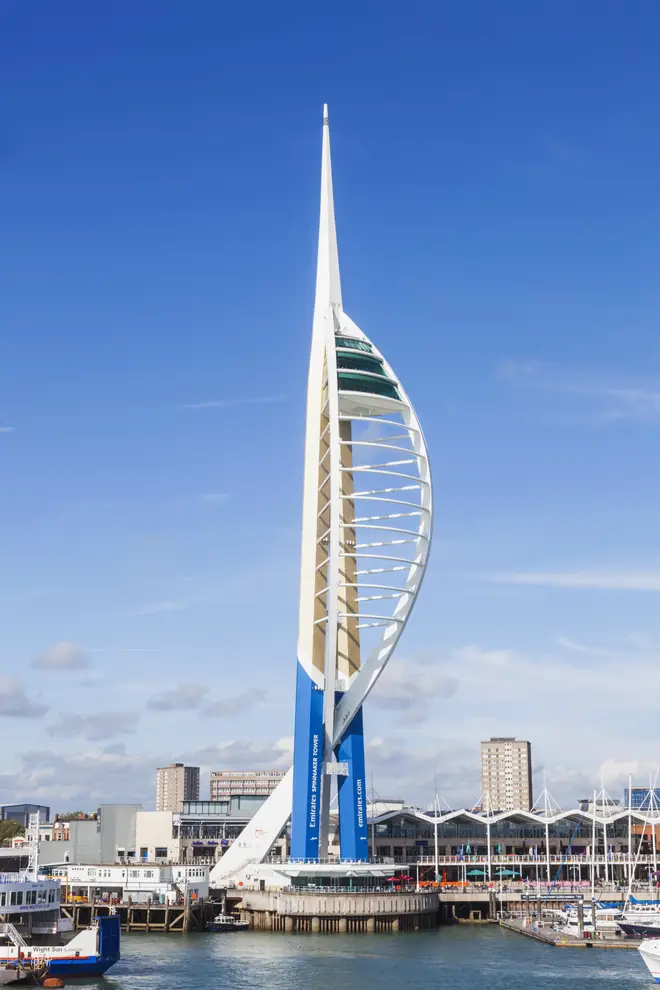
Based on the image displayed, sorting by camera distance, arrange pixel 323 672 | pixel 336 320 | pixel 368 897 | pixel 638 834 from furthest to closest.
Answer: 1. pixel 638 834
2. pixel 336 320
3. pixel 323 672
4. pixel 368 897

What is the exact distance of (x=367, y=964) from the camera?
186ft

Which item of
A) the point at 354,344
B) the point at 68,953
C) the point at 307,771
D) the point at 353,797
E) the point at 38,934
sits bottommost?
the point at 68,953

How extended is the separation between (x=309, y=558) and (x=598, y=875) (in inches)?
1713

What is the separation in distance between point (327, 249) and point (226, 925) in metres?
44.3

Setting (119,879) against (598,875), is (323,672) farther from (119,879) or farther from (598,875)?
(598,875)

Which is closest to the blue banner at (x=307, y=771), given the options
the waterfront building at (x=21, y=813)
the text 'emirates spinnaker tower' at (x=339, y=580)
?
the text 'emirates spinnaker tower' at (x=339, y=580)

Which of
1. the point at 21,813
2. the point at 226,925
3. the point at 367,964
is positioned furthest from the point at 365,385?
the point at 21,813

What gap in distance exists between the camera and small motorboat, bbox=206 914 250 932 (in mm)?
75000

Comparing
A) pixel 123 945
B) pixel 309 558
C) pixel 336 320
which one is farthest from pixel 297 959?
pixel 336 320

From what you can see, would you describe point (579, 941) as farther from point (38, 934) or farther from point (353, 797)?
point (38, 934)

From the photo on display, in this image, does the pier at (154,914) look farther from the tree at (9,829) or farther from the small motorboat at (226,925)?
the tree at (9,829)

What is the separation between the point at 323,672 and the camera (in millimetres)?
80250

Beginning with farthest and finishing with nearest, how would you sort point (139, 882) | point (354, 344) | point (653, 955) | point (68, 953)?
1. point (354, 344)
2. point (139, 882)
3. point (68, 953)
4. point (653, 955)

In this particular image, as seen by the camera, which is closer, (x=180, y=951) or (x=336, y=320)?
(x=180, y=951)
